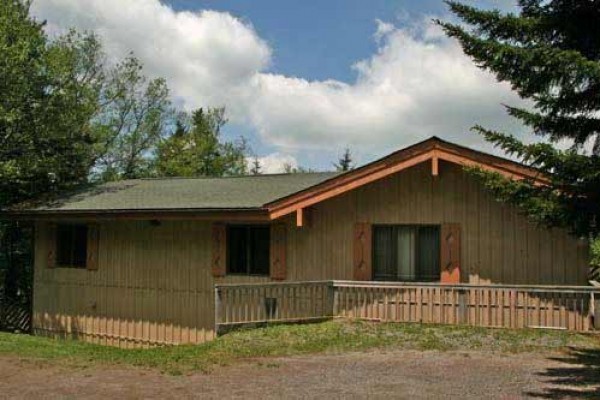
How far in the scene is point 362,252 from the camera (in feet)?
49.4

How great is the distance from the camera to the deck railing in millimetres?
12664

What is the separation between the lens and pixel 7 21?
18.0 metres

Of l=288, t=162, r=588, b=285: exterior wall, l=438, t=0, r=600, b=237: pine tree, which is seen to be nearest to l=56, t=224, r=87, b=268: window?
l=288, t=162, r=588, b=285: exterior wall

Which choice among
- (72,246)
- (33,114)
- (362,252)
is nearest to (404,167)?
(362,252)

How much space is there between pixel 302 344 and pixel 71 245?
929 cm

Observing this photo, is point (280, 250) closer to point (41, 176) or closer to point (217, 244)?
point (217, 244)

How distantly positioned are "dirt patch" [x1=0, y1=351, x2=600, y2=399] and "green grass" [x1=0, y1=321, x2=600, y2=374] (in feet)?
1.58

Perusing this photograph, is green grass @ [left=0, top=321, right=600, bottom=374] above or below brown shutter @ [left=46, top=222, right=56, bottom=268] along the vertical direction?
below

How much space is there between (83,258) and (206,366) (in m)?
9.20

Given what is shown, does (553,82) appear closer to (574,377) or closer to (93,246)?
(574,377)

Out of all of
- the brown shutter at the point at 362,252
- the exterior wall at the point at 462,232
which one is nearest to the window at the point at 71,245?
the exterior wall at the point at 462,232

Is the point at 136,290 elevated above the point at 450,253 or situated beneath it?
situated beneath

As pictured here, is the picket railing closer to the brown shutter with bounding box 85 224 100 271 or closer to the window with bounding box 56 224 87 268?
the brown shutter with bounding box 85 224 100 271

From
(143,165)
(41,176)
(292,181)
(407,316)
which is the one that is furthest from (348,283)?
(143,165)
